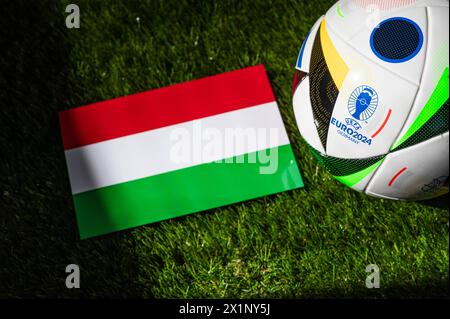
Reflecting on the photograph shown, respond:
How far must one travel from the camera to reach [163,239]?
2.90 m

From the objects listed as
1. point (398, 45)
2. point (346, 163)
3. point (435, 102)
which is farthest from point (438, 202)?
point (398, 45)

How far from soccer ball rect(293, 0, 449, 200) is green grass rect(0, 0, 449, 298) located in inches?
23.7

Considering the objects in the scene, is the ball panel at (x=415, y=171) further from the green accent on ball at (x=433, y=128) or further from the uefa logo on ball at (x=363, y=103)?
the uefa logo on ball at (x=363, y=103)

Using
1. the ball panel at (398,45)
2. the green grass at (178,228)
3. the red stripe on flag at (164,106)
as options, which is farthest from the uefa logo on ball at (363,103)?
the red stripe on flag at (164,106)

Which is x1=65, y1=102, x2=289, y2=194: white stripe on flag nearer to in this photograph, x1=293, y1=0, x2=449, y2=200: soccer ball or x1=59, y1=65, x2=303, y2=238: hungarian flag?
x1=59, y1=65, x2=303, y2=238: hungarian flag

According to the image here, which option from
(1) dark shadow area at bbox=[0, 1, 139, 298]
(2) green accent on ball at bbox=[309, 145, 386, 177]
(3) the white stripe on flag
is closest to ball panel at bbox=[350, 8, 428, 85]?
(2) green accent on ball at bbox=[309, 145, 386, 177]

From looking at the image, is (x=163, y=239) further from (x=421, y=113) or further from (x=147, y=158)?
(x=421, y=113)

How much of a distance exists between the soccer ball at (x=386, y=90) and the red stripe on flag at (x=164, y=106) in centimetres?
77

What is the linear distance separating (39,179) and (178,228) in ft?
3.17

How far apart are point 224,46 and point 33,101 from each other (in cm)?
137

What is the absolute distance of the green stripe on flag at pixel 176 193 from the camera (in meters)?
2.88

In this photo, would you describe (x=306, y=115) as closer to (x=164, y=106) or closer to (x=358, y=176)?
(x=358, y=176)

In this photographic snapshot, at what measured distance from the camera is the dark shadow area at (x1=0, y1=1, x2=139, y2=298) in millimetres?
2838

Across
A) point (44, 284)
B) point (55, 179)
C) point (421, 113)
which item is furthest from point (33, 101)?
point (421, 113)
